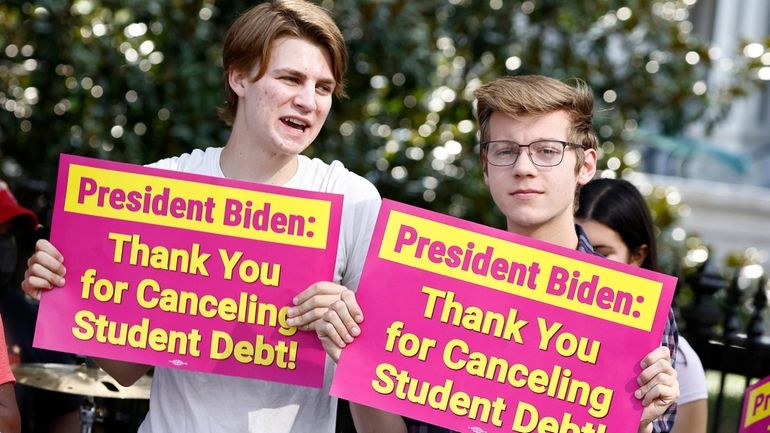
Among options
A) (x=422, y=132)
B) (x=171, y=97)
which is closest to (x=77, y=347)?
(x=171, y=97)

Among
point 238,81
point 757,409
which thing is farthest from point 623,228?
point 238,81

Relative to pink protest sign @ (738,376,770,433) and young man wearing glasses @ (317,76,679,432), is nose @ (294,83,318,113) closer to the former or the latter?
young man wearing glasses @ (317,76,679,432)

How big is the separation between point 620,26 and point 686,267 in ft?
5.07

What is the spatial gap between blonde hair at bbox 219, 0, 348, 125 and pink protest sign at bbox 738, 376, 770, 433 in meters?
1.38

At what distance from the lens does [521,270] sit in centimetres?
282

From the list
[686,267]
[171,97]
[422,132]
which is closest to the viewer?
[171,97]

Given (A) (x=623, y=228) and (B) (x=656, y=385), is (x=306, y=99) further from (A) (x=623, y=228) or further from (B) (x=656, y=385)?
(A) (x=623, y=228)

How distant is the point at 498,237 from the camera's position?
2.83m

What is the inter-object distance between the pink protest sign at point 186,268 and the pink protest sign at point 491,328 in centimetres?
16

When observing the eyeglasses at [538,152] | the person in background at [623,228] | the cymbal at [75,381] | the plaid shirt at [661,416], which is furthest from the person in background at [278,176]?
the person in background at [623,228]

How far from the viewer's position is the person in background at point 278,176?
9.29ft

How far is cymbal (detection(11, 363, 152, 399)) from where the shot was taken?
3766mm

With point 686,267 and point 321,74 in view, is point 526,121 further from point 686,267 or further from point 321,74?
point 686,267

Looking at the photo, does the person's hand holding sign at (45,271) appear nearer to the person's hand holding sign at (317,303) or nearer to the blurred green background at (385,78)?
the person's hand holding sign at (317,303)
